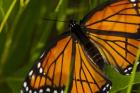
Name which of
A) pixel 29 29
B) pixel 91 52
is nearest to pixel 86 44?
pixel 91 52

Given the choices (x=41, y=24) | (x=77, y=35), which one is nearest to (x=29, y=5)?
(x=41, y=24)

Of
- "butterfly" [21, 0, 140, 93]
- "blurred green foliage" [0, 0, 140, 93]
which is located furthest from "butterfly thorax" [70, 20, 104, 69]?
"blurred green foliage" [0, 0, 140, 93]

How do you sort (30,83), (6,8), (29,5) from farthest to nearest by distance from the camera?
(29,5) < (6,8) < (30,83)

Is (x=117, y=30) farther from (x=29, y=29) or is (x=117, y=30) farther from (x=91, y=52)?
(x=29, y=29)

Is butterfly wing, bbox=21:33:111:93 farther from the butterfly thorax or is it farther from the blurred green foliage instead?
the blurred green foliage

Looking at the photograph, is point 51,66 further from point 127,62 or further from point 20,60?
point 20,60

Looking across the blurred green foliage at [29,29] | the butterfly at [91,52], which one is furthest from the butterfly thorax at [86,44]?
the blurred green foliage at [29,29]
